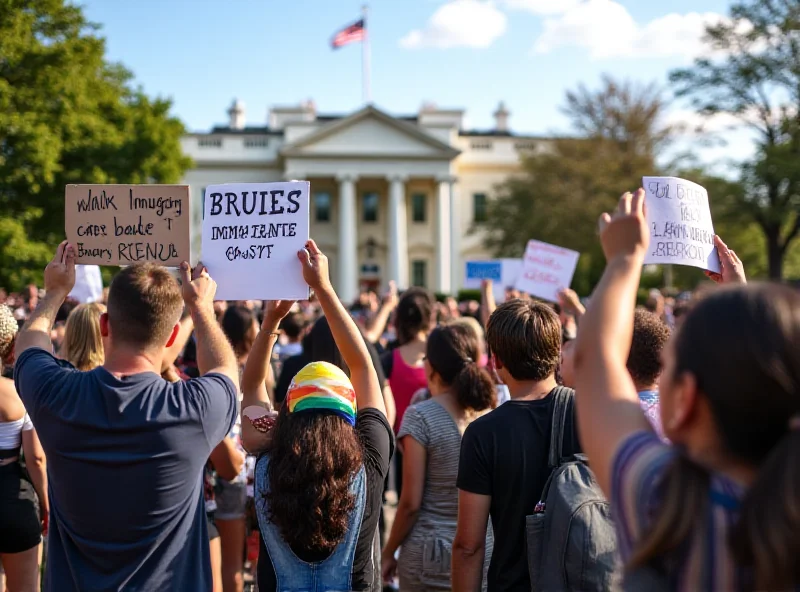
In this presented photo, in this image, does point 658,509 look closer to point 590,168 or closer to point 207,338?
point 207,338

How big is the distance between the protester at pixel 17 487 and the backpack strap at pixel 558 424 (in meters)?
2.47

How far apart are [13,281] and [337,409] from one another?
2380 cm

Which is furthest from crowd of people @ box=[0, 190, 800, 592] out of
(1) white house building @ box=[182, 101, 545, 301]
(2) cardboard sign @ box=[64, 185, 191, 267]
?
(1) white house building @ box=[182, 101, 545, 301]

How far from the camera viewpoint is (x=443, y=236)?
51.2 meters

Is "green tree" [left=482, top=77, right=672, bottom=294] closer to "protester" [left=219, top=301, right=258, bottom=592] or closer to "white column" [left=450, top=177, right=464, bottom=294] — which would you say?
"white column" [left=450, top=177, right=464, bottom=294]

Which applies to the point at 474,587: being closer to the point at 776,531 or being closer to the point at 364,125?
the point at 776,531

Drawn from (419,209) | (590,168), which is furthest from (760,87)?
(419,209)

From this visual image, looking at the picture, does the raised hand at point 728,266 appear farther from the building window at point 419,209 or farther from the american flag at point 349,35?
the building window at point 419,209

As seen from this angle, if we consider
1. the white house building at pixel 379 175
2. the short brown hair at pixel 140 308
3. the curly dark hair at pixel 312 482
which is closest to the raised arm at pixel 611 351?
the curly dark hair at pixel 312 482

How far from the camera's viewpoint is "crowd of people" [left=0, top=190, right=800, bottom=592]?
1319 mm

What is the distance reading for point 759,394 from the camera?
50.4 inches

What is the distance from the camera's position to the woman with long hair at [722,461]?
124 centimetres

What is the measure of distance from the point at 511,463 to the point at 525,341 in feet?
1.45

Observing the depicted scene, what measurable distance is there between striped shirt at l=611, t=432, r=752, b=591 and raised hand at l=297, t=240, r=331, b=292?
4.99 feet
